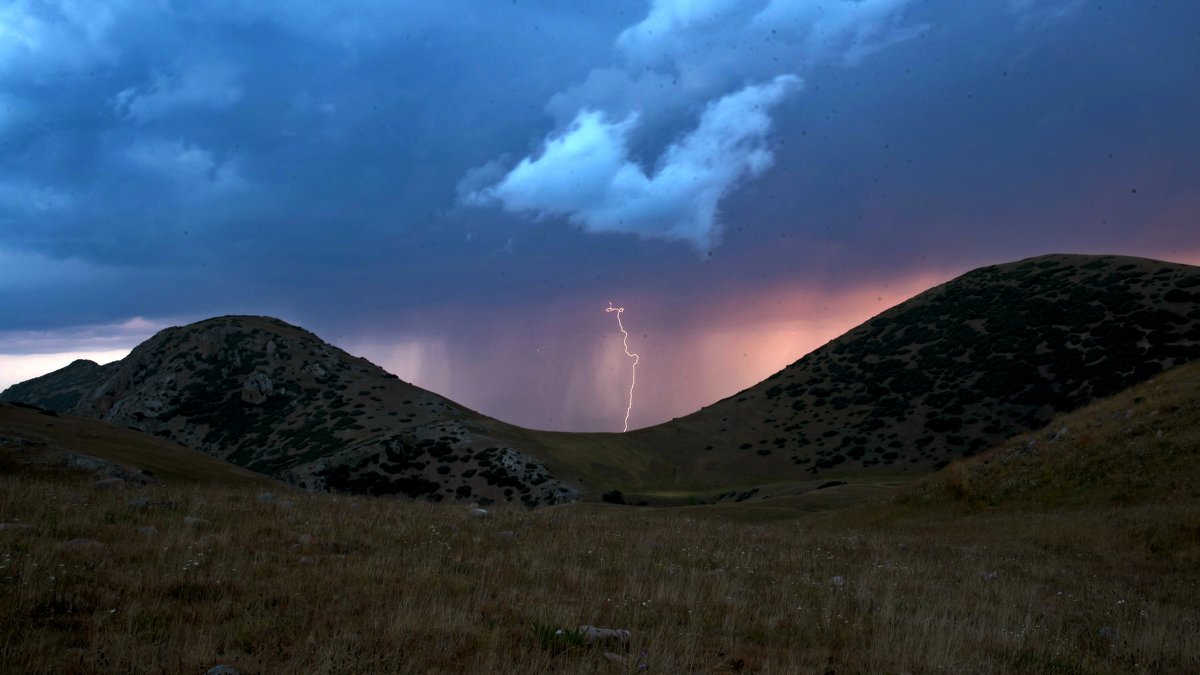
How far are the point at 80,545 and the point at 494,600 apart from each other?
540 centimetres

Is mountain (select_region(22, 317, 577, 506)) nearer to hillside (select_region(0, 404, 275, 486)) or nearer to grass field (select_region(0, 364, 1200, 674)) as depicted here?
hillside (select_region(0, 404, 275, 486))

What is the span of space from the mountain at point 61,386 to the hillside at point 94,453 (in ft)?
451

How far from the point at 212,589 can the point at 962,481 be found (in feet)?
92.7

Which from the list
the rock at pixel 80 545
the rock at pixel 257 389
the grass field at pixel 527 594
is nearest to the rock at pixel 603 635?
the grass field at pixel 527 594

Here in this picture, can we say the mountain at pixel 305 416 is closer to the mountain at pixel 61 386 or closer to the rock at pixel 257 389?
the rock at pixel 257 389

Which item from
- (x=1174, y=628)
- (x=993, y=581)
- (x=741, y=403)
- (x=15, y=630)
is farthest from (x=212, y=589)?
(x=741, y=403)

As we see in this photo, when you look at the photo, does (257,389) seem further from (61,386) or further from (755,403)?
(61,386)

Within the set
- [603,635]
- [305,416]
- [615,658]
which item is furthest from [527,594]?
[305,416]

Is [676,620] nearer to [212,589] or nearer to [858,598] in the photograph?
[858,598]

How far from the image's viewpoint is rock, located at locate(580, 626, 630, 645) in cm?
619

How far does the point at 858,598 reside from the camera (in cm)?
913

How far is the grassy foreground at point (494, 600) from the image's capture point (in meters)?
5.64

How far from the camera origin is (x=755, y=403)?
346ft

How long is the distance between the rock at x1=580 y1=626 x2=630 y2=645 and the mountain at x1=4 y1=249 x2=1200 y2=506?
4500 cm
